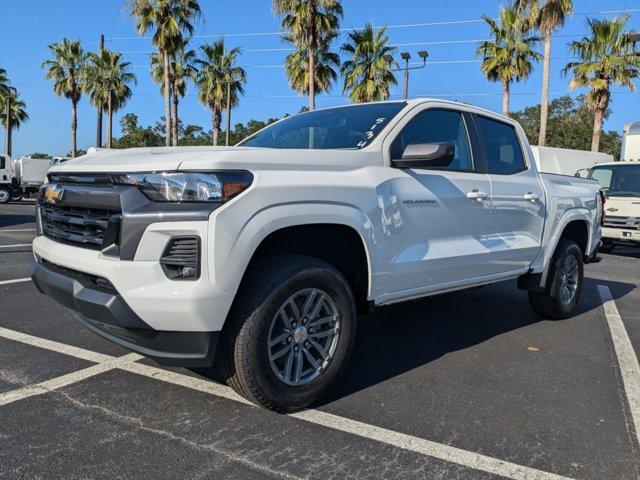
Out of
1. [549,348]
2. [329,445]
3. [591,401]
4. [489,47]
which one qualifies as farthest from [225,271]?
[489,47]

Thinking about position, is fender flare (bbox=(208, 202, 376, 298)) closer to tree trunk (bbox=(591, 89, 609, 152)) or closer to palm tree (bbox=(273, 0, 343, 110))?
palm tree (bbox=(273, 0, 343, 110))

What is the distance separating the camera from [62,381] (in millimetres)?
3594

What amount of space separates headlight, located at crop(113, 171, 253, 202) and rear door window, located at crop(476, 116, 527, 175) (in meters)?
2.58

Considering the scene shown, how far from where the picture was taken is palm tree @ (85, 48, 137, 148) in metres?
36.0

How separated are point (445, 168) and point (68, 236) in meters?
2.54

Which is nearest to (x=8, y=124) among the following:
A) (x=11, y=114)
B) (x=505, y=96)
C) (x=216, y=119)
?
(x=11, y=114)

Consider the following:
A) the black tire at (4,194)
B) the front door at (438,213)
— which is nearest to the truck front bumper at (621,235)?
the front door at (438,213)

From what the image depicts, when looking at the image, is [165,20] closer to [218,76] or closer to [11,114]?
[218,76]

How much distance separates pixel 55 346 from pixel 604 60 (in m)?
26.3

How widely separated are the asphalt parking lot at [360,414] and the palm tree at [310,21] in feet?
70.4

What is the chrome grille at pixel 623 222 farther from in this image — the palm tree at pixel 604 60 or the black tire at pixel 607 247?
the palm tree at pixel 604 60

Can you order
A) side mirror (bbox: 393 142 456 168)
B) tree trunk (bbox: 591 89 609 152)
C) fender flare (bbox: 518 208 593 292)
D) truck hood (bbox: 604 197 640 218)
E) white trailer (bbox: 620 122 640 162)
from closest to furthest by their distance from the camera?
side mirror (bbox: 393 142 456 168) < fender flare (bbox: 518 208 593 292) < truck hood (bbox: 604 197 640 218) < white trailer (bbox: 620 122 640 162) < tree trunk (bbox: 591 89 609 152)

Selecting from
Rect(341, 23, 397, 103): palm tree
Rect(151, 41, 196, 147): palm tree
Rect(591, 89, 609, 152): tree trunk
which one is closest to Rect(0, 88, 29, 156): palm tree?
Rect(151, 41, 196, 147): palm tree

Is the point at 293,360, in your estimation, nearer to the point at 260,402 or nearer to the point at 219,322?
the point at 260,402
